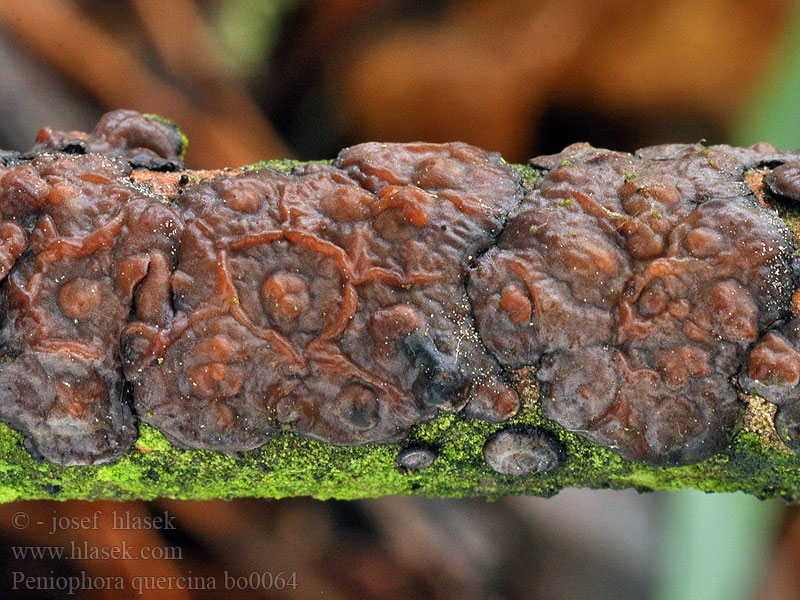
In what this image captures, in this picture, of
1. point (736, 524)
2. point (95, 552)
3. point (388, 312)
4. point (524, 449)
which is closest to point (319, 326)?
point (388, 312)

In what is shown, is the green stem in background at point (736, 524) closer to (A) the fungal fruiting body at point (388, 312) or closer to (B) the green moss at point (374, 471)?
(B) the green moss at point (374, 471)

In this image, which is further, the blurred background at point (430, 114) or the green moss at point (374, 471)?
the blurred background at point (430, 114)

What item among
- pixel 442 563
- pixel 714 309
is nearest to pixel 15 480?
pixel 442 563

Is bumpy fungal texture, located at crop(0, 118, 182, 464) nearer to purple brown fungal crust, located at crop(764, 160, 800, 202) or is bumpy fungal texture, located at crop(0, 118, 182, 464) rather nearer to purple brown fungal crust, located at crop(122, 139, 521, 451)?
purple brown fungal crust, located at crop(122, 139, 521, 451)

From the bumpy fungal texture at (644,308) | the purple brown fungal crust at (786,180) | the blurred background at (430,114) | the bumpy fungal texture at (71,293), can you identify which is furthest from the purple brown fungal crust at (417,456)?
the blurred background at (430,114)

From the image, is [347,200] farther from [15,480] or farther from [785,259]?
[15,480]
